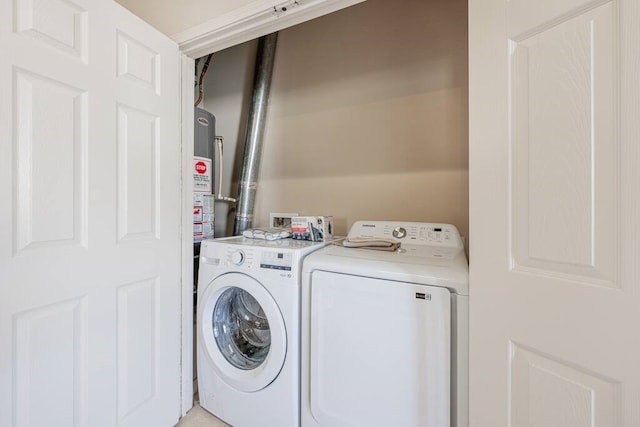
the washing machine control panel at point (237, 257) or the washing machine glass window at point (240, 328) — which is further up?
the washing machine control panel at point (237, 257)

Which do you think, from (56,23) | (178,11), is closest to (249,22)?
(178,11)

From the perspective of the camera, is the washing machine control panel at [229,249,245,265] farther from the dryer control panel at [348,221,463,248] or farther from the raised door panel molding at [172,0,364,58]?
the raised door panel molding at [172,0,364,58]

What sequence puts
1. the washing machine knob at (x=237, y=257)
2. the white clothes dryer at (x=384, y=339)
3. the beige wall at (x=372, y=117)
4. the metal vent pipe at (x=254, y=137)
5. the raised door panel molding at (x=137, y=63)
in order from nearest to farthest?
the white clothes dryer at (x=384, y=339) → the raised door panel molding at (x=137, y=63) → the washing machine knob at (x=237, y=257) → the beige wall at (x=372, y=117) → the metal vent pipe at (x=254, y=137)

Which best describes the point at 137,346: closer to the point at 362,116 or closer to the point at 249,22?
the point at 249,22

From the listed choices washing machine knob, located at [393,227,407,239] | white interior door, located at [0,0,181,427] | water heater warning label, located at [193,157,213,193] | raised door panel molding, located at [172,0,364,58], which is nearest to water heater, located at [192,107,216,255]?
water heater warning label, located at [193,157,213,193]

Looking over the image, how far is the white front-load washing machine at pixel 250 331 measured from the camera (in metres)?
1.23

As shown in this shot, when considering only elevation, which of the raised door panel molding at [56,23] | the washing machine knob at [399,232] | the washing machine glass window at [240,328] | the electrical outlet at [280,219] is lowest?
the washing machine glass window at [240,328]

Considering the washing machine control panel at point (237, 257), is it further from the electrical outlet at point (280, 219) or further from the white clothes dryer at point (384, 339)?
the electrical outlet at point (280, 219)

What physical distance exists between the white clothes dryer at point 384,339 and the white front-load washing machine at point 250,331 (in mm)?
72

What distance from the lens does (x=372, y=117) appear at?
6.24 ft
